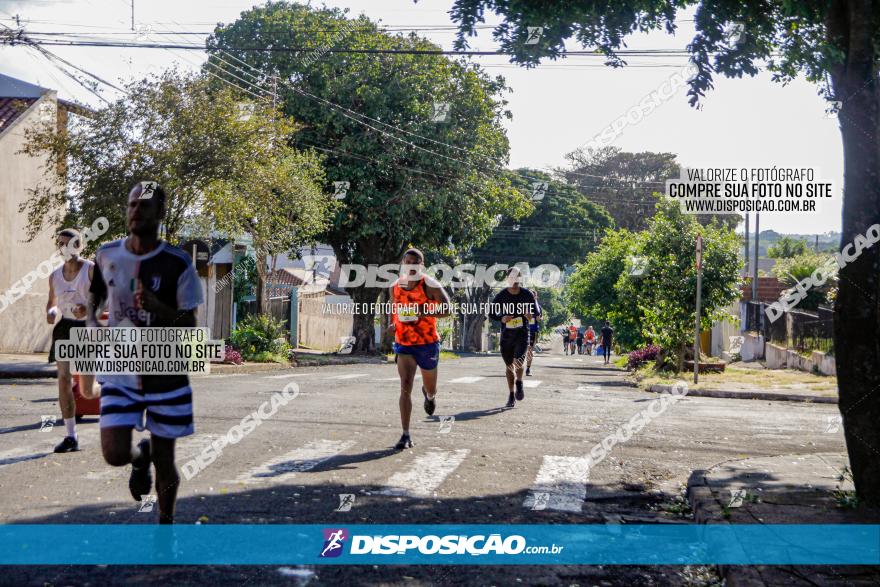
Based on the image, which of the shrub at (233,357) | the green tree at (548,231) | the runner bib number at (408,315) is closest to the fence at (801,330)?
the runner bib number at (408,315)

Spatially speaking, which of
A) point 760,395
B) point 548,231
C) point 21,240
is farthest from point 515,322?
point 548,231

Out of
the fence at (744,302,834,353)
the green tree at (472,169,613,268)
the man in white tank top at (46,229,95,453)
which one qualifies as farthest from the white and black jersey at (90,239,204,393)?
the green tree at (472,169,613,268)

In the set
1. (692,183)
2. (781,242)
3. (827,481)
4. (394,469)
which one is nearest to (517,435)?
(394,469)

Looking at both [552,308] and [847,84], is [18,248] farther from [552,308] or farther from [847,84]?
[552,308]

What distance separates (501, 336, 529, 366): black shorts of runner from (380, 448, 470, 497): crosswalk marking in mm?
4390

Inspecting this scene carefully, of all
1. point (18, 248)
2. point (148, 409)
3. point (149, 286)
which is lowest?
point (148, 409)

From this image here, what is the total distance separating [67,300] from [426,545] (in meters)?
4.80

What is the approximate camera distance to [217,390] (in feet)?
48.7

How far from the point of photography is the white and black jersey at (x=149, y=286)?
195 inches

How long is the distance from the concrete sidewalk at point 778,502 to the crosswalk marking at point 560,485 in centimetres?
87

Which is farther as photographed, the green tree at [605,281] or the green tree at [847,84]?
the green tree at [605,281]

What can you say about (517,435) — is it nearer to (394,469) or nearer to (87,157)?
(394,469)

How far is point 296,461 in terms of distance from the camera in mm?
8047

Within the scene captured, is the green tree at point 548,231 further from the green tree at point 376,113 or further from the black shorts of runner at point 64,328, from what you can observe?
the black shorts of runner at point 64,328
